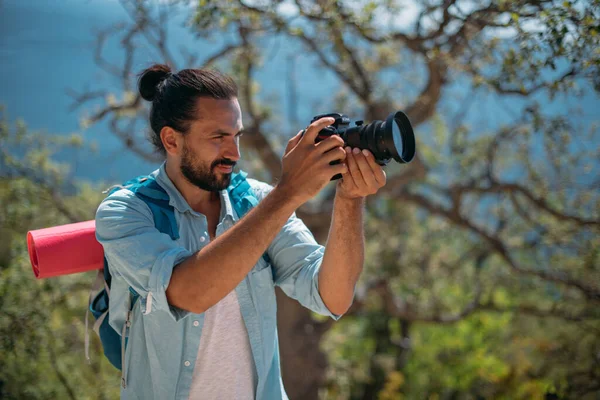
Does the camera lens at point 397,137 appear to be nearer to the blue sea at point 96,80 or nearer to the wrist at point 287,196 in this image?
the wrist at point 287,196

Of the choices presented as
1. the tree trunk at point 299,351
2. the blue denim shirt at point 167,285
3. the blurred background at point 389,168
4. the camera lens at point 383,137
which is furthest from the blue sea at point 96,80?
the camera lens at point 383,137

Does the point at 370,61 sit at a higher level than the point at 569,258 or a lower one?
higher

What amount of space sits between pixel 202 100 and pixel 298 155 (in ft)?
1.29

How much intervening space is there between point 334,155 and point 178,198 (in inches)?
20.6

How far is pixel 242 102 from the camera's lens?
5777 millimetres

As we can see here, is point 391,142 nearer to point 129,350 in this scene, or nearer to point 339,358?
point 129,350

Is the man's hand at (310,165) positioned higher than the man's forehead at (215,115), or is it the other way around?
the man's forehead at (215,115)

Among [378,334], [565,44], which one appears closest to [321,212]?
[565,44]

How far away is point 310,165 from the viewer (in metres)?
1.40

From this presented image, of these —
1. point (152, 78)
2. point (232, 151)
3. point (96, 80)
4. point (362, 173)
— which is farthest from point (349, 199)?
point (96, 80)

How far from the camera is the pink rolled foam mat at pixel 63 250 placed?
167 cm

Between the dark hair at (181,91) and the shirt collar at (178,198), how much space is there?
0.48 feet

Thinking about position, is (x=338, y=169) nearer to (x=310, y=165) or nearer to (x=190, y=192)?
(x=310, y=165)

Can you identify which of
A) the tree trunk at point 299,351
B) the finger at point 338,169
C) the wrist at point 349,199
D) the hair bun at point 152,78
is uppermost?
the hair bun at point 152,78
